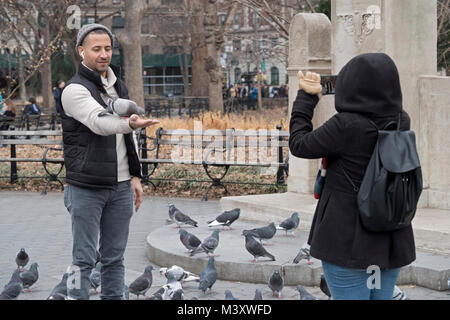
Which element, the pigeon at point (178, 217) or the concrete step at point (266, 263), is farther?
the pigeon at point (178, 217)

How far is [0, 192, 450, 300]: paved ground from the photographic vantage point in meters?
6.80

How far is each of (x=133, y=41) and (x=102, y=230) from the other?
21.0 metres

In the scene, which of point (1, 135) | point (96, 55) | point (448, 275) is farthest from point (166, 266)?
point (1, 135)

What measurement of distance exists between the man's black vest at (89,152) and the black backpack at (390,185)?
189 centimetres

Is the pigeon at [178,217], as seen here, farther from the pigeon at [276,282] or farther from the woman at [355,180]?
the woman at [355,180]

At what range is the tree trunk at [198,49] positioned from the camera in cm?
3020

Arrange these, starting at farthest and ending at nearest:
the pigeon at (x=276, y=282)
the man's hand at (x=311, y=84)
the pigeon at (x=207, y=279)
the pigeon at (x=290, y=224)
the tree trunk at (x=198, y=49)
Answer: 1. the tree trunk at (x=198, y=49)
2. the pigeon at (x=290, y=224)
3. the pigeon at (x=207, y=279)
4. the pigeon at (x=276, y=282)
5. the man's hand at (x=311, y=84)

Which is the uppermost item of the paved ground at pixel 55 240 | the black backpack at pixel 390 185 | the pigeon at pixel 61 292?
the black backpack at pixel 390 185

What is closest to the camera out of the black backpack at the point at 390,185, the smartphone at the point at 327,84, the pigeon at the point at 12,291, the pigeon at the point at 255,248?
the black backpack at the point at 390,185

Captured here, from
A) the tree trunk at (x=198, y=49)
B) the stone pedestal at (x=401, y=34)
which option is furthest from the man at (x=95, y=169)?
the tree trunk at (x=198, y=49)

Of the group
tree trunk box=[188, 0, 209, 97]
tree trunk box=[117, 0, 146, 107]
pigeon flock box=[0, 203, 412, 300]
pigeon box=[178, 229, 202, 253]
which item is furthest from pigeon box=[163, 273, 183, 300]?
tree trunk box=[188, 0, 209, 97]

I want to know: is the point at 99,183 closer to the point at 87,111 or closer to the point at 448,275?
the point at 87,111

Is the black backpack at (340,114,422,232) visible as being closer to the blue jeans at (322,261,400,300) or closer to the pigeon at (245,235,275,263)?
the blue jeans at (322,261,400,300)
